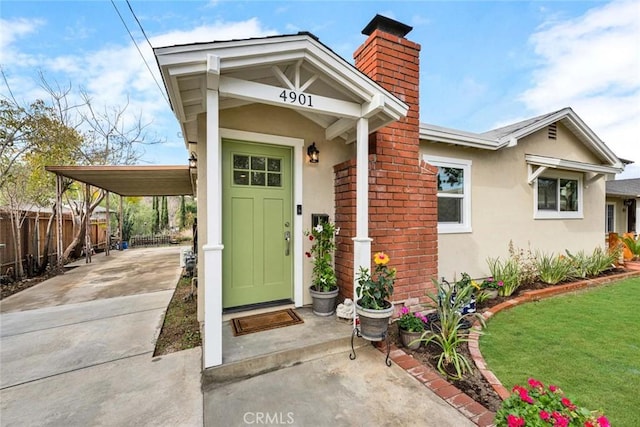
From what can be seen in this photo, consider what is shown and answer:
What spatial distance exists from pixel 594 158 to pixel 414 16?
639 cm

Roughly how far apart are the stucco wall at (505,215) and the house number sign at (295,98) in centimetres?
266

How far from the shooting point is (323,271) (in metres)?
3.54

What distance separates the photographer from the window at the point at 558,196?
6.15m

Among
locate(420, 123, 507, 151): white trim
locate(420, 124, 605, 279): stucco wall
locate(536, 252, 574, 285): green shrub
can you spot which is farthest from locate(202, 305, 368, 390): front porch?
locate(536, 252, 574, 285): green shrub

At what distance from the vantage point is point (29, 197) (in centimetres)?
763

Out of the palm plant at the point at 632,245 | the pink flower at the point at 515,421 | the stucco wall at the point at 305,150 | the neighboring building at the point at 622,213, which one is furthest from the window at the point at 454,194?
the neighboring building at the point at 622,213

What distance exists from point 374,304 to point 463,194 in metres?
3.41

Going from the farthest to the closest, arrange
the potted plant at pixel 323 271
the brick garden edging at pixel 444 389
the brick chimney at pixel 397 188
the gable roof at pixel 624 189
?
the gable roof at pixel 624 189 → the brick chimney at pixel 397 188 → the potted plant at pixel 323 271 → the brick garden edging at pixel 444 389

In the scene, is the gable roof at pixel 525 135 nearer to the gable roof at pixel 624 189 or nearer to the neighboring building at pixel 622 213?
the gable roof at pixel 624 189

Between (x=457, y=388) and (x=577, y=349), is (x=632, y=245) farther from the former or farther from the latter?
(x=457, y=388)

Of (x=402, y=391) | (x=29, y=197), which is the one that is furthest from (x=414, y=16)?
(x=29, y=197)

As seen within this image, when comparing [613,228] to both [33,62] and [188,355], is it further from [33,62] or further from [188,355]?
[33,62]

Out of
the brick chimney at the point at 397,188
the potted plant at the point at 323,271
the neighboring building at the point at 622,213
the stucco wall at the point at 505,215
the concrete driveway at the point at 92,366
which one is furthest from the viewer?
the neighboring building at the point at 622,213

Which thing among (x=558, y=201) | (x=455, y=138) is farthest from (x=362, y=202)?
(x=558, y=201)
